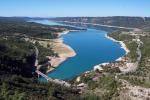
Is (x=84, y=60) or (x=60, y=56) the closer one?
(x=84, y=60)

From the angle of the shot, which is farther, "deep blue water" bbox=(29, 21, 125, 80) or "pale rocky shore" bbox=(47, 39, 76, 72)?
"pale rocky shore" bbox=(47, 39, 76, 72)

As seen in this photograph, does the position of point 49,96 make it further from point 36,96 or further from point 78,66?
point 78,66

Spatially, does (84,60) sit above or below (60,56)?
below

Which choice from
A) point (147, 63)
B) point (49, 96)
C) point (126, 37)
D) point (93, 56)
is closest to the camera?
point (49, 96)

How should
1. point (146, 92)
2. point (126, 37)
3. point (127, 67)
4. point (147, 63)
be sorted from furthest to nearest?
point (126, 37), point (147, 63), point (127, 67), point (146, 92)

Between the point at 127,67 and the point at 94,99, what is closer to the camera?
the point at 94,99

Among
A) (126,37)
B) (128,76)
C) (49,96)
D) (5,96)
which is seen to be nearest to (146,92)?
(128,76)

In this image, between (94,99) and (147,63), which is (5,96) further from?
(147,63)

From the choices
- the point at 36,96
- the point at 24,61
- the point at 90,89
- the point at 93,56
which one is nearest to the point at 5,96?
the point at 36,96

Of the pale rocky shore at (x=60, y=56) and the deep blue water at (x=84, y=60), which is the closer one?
the deep blue water at (x=84, y=60)
